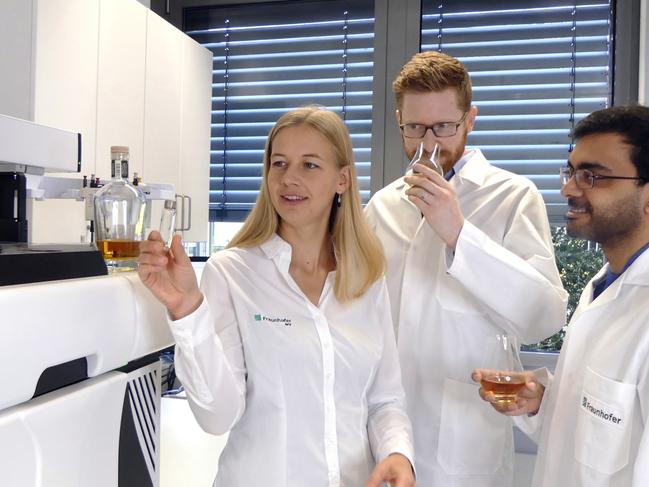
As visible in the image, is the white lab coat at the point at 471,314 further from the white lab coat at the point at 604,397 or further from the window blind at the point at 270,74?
the window blind at the point at 270,74

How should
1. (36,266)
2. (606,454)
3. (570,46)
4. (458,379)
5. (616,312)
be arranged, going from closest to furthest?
(36,266)
(606,454)
(616,312)
(458,379)
(570,46)

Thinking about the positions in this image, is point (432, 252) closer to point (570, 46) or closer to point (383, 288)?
point (383, 288)

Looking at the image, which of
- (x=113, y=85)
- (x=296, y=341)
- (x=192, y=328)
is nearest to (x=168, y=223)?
(x=192, y=328)

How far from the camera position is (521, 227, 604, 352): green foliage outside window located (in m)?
2.92

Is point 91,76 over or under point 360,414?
over

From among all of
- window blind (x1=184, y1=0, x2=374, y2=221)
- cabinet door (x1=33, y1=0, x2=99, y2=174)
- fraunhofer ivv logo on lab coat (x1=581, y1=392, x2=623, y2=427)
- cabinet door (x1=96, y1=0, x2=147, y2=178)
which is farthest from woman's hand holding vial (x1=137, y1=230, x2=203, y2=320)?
window blind (x1=184, y1=0, x2=374, y2=221)

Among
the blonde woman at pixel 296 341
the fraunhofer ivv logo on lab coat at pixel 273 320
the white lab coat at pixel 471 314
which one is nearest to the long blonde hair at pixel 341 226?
the blonde woman at pixel 296 341

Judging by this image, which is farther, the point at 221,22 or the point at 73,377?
the point at 221,22

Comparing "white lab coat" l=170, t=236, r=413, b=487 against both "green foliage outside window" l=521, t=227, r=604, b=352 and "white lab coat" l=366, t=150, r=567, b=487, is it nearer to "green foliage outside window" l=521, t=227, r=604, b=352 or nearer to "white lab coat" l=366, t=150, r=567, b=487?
"white lab coat" l=366, t=150, r=567, b=487

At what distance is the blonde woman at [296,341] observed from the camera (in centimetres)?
111

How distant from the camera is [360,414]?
124cm

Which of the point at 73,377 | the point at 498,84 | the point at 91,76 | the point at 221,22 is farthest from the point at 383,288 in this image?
the point at 221,22

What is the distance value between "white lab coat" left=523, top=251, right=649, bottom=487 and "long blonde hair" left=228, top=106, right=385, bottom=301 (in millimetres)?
456

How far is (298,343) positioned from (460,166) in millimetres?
794
